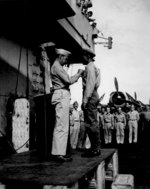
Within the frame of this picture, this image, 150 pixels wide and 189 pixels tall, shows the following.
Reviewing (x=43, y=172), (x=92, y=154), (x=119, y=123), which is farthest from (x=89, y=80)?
(x=119, y=123)

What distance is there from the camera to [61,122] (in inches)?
174

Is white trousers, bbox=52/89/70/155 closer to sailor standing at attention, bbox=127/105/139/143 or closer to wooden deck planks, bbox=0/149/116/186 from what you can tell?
wooden deck planks, bbox=0/149/116/186

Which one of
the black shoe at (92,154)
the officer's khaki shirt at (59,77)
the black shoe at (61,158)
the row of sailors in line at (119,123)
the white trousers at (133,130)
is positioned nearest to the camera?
the black shoe at (61,158)

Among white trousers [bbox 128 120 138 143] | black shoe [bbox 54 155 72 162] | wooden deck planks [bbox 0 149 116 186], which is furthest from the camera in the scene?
white trousers [bbox 128 120 138 143]

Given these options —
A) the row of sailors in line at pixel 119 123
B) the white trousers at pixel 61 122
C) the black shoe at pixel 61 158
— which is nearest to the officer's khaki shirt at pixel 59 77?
the white trousers at pixel 61 122

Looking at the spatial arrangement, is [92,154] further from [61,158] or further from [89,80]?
[89,80]

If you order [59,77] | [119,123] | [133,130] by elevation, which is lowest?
[133,130]

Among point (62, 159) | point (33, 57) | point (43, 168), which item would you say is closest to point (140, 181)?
point (62, 159)

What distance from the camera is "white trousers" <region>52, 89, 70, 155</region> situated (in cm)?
437

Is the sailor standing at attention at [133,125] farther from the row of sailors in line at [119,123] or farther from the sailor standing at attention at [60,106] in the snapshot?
the sailor standing at attention at [60,106]

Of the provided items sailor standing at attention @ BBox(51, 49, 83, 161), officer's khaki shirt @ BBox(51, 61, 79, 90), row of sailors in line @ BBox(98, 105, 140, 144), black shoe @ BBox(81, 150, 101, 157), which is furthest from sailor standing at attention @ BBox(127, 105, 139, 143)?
officer's khaki shirt @ BBox(51, 61, 79, 90)

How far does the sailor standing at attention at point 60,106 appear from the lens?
4372 millimetres

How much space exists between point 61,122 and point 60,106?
0.24m

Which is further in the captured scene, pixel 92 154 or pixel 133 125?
pixel 133 125
